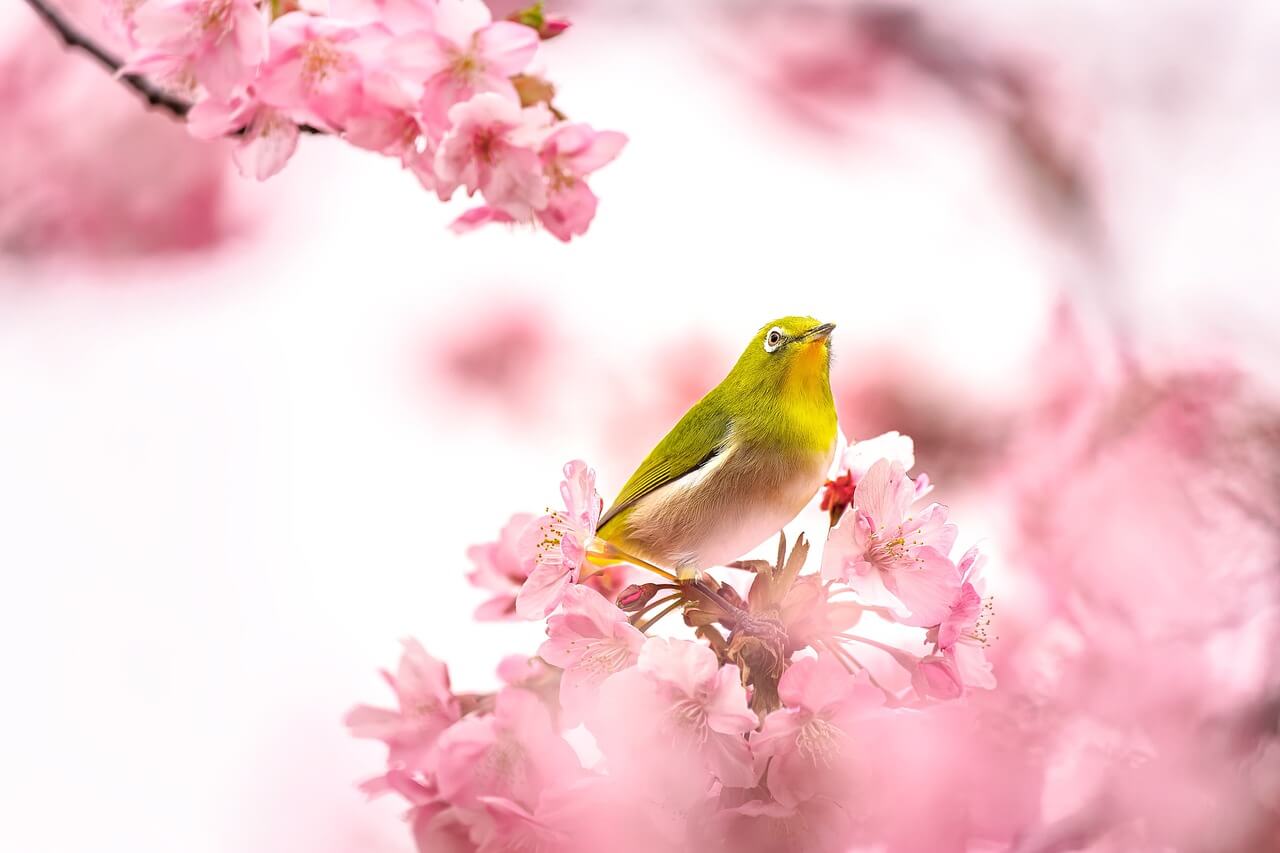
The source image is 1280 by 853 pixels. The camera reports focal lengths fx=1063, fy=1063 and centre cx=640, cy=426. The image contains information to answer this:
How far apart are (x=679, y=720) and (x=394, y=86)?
473 mm

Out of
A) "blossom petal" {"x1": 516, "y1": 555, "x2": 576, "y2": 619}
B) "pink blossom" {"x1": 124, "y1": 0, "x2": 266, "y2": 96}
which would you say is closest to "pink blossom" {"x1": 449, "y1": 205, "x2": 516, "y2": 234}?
"pink blossom" {"x1": 124, "y1": 0, "x2": 266, "y2": 96}

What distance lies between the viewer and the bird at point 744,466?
734mm

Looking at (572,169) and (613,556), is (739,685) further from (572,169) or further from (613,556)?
(572,169)

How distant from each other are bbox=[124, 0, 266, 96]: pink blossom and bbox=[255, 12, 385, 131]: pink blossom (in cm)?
1

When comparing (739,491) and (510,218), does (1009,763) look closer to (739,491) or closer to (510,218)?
(739,491)

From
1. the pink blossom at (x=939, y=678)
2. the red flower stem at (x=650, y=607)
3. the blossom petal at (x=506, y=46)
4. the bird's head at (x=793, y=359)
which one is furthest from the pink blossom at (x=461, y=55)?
the pink blossom at (x=939, y=678)

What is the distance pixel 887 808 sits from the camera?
0.69 metres

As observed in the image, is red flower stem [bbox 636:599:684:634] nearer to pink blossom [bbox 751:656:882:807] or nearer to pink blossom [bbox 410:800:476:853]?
pink blossom [bbox 751:656:882:807]

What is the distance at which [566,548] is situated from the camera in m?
0.66

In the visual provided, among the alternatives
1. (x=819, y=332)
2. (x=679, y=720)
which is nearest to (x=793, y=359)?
(x=819, y=332)

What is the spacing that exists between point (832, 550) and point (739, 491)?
97 mm

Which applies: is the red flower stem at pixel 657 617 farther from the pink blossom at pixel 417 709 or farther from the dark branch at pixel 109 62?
the dark branch at pixel 109 62

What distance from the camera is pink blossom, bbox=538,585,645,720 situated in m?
0.64

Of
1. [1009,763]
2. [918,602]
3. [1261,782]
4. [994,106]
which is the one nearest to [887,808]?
[918,602]
